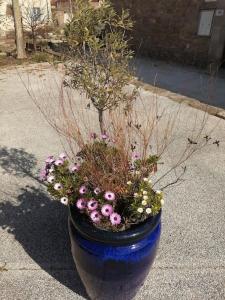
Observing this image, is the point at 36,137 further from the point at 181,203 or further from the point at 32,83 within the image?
the point at 32,83

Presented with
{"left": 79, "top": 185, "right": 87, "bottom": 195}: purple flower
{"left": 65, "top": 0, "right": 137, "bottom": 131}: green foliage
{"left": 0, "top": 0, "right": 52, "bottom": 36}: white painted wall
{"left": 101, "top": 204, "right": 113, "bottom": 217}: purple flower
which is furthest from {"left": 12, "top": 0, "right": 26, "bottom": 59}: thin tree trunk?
{"left": 101, "top": 204, "right": 113, "bottom": 217}: purple flower

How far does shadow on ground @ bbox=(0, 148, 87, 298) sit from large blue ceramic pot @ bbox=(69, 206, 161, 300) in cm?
47

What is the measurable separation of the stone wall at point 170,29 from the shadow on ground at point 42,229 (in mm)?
7176

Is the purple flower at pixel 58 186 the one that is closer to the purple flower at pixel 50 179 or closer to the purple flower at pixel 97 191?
the purple flower at pixel 50 179

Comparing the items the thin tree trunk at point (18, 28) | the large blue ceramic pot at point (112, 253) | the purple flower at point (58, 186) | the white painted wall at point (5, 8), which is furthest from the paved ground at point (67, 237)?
the white painted wall at point (5, 8)

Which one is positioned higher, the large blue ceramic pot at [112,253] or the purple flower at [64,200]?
the purple flower at [64,200]

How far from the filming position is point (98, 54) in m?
3.03

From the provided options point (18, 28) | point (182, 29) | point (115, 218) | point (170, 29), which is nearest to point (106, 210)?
point (115, 218)

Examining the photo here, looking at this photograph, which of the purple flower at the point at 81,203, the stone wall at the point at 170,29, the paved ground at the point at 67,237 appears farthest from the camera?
the stone wall at the point at 170,29

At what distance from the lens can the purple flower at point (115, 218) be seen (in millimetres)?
2218

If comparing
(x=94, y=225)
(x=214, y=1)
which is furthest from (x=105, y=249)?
(x=214, y=1)

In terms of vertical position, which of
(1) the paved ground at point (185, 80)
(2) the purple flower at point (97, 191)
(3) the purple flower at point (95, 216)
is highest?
(2) the purple flower at point (97, 191)

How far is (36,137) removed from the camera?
555cm

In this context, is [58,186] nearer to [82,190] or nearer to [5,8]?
[82,190]
